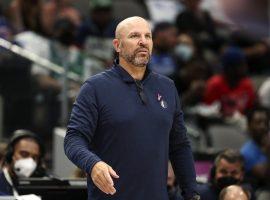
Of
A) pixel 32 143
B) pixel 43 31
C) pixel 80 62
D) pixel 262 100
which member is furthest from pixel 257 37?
pixel 32 143

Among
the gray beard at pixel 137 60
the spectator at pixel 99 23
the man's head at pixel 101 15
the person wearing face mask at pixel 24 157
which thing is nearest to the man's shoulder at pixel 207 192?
the person wearing face mask at pixel 24 157

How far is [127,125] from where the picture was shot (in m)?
5.82

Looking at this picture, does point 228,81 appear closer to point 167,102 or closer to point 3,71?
point 3,71

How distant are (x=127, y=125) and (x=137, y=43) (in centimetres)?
50

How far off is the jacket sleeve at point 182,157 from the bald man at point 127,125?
149 millimetres

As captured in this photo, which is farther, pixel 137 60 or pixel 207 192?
pixel 207 192

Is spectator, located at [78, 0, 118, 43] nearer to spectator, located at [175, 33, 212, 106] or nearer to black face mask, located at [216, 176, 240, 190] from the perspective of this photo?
spectator, located at [175, 33, 212, 106]

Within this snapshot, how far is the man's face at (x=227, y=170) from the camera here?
26.8ft

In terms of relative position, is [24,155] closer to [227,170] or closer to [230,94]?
[227,170]

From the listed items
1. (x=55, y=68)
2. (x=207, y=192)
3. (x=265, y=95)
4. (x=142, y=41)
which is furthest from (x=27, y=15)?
(x=142, y=41)

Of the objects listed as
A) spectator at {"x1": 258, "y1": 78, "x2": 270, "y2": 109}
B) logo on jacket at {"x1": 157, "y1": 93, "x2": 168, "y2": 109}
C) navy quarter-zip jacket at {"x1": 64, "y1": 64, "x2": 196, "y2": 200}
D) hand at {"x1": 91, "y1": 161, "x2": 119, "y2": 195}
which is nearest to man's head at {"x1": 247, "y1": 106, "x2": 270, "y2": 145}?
spectator at {"x1": 258, "y1": 78, "x2": 270, "y2": 109}

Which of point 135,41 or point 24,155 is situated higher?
point 135,41

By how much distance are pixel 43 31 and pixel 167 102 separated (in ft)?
23.6

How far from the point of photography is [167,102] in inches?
240
